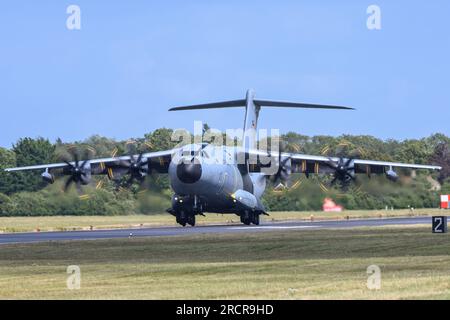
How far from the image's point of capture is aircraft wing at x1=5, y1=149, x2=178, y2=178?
64.5m

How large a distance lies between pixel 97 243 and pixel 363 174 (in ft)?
87.4

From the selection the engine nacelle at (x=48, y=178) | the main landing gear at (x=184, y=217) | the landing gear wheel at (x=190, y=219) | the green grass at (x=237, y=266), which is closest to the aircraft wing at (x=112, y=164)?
the engine nacelle at (x=48, y=178)

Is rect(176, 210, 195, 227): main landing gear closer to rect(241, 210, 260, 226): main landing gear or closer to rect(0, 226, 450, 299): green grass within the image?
rect(241, 210, 260, 226): main landing gear

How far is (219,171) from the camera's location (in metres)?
60.8

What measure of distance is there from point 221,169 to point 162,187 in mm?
6990

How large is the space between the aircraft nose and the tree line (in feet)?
25.5

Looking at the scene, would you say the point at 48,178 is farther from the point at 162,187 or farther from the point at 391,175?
the point at 391,175

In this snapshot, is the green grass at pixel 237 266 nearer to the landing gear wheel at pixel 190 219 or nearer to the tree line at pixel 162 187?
the landing gear wheel at pixel 190 219

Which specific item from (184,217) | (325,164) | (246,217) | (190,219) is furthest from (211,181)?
(325,164)

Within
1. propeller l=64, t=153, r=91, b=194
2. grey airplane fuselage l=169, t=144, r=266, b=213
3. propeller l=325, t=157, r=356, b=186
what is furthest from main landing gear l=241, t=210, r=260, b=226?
propeller l=64, t=153, r=91, b=194

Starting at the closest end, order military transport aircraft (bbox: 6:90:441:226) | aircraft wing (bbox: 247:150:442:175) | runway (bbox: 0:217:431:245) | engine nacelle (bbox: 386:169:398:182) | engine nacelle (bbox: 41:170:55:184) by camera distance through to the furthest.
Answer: runway (bbox: 0:217:431:245)
military transport aircraft (bbox: 6:90:441:226)
engine nacelle (bbox: 41:170:55:184)
engine nacelle (bbox: 386:169:398:182)
aircraft wing (bbox: 247:150:442:175)

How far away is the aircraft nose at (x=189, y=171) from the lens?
189 ft

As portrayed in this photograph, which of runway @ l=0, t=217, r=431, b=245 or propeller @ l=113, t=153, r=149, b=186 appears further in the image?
propeller @ l=113, t=153, r=149, b=186
